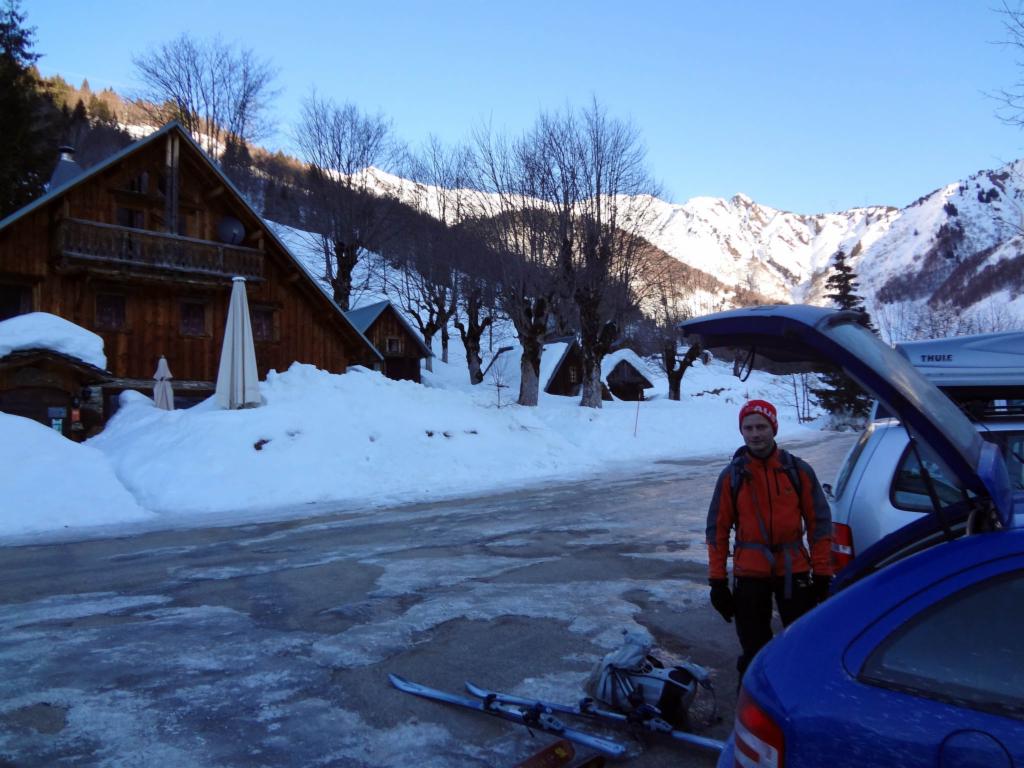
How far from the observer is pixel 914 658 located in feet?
6.23

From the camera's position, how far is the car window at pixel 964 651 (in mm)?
1834

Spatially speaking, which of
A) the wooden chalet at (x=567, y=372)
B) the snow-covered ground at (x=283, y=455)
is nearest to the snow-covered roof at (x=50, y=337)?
the snow-covered ground at (x=283, y=455)

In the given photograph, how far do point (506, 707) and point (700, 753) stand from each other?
999 mm

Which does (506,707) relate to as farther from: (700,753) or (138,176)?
(138,176)

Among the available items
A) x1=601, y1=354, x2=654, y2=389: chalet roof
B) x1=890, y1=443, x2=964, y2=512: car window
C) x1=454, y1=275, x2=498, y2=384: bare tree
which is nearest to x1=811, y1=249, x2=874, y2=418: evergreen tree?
x1=601, y1=354, x2=654, y2=389: chalet roof

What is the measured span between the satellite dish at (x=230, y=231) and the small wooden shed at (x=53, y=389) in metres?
6.85

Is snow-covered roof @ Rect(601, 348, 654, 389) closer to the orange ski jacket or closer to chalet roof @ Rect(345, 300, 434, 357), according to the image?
chalet roof @ Rect(345, 300, 434, 357)

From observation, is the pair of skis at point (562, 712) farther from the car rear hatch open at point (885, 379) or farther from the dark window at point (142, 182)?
the dark window at point (142, 182)

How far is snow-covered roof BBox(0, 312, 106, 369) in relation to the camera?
694 inches

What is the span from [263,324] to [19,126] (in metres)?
18.4

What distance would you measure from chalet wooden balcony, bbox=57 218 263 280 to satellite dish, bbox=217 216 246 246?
1029 mm

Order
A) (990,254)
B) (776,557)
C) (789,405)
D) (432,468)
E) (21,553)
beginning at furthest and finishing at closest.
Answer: (990,254) → (789,405) → (432,468) → (21,553) → (776,557)

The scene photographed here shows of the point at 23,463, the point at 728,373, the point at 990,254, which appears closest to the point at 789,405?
the point at 728,373

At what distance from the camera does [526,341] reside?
89.2 ft
